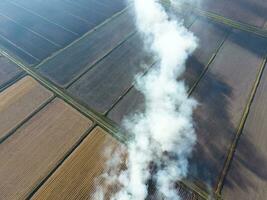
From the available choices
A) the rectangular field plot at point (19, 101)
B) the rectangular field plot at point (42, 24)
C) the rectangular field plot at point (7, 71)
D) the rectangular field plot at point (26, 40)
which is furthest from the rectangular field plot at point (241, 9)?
the rectangular field plot at point (7, 71)

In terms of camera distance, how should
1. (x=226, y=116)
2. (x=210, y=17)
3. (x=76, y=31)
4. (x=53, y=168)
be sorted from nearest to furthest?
(x=53, y=168) < (x=226, y=116) < (x=76, y=31) < (x=210, y=17)

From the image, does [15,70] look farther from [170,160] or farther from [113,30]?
[170,160]

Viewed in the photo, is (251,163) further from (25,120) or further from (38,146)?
(25,120)

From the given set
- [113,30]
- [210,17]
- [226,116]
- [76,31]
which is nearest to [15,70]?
[76,31]

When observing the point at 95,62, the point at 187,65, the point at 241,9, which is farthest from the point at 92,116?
the point at 241,9

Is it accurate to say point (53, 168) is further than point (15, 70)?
No

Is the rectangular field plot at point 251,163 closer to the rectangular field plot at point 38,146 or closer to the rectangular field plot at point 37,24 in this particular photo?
the rectangular field plot at point 38,146

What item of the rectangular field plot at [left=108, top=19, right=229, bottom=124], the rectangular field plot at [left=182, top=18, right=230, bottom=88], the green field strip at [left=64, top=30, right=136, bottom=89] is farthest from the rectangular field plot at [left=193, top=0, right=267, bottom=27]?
the green field strip at [left=64, top=30, right=136, bottom=89]
